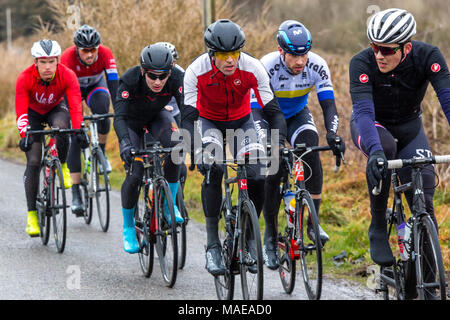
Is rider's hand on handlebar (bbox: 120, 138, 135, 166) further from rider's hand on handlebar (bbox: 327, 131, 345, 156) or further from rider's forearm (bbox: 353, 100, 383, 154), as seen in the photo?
rider's forearm (bbox: 353, 100, 383, 154)

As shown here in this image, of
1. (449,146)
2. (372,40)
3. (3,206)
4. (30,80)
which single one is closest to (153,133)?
(30,80)

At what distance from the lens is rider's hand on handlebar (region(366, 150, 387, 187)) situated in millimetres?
4719

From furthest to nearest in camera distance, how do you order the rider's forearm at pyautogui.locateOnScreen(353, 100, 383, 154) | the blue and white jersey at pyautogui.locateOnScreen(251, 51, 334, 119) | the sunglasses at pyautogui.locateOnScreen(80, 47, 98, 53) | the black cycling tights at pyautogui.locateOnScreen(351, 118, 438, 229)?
1. the sunglasses at pyautogui.locateOnScreen(80, 47, 98, 53)
2. the blue and white jersey at pyautogui.locateOnScreen(251, 51, 334, 119)
3. the black cycling tights at pyautogui.locateOnScreen(351, 118, 438, 229)
4. the rider's forearm at pyautogui.locateOnScreen(353, 100, 383, 154)

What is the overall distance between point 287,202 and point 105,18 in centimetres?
1060

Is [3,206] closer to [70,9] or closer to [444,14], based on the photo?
[70,9]

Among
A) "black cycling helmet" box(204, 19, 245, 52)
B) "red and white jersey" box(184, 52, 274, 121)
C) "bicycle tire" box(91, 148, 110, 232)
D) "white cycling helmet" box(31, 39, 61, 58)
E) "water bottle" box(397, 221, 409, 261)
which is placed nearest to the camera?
"water bottle" box(397, 221, 409, 261)

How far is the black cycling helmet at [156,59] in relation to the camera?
21.8 feet

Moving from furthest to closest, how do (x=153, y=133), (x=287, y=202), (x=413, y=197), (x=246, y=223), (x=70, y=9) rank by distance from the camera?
(x=70, y=9)
(x=153, y=133)
(x=287, y=202)
(x=246, y=223)
(x=413, y=197)

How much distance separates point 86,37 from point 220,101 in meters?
3.53

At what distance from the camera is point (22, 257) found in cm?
760

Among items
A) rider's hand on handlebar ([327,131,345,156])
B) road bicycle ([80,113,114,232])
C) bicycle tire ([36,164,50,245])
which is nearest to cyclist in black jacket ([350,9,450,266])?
rider's hand on handlebar ([327,131,345,156])

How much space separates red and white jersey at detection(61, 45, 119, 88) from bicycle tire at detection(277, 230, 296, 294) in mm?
4041
